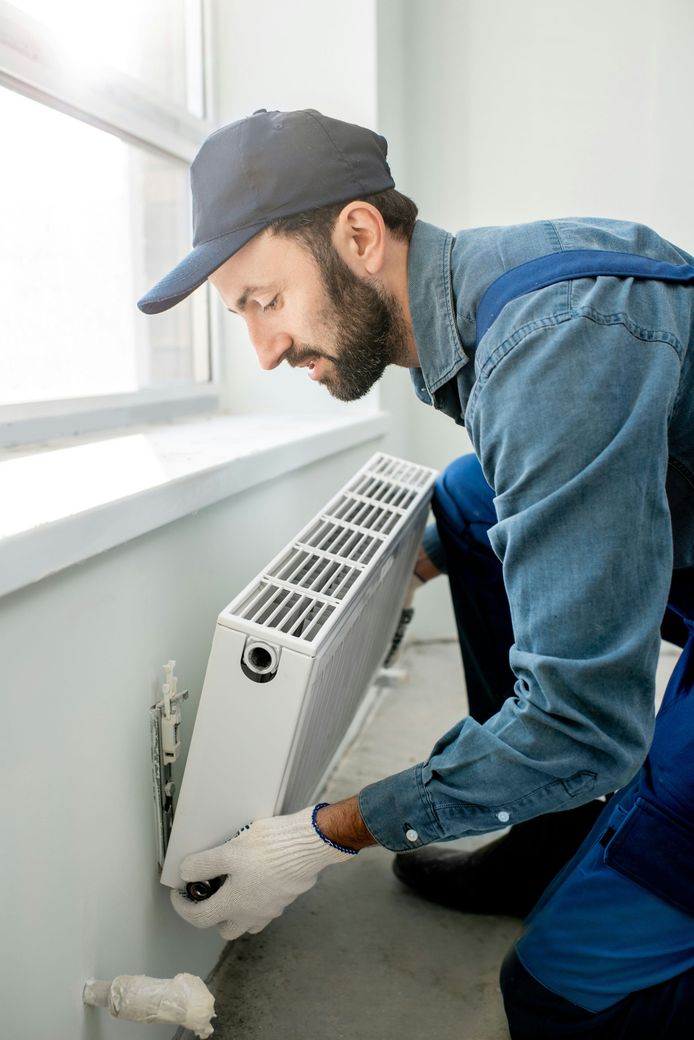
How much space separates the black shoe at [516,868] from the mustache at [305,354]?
2.57ft

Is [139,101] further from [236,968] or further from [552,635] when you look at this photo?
[236,968]

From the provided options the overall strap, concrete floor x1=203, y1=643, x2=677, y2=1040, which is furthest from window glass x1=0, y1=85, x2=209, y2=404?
concrete floor x1=203, y1=643, x2=677, y2=1040

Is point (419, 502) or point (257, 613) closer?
point (257, 613)

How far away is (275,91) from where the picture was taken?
1.86 meters

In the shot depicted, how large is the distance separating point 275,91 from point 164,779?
1.47 meters

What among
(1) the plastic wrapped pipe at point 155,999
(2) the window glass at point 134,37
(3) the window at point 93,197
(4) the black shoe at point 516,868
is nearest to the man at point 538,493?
(1) the plastic wrapped pipe at point 155,999

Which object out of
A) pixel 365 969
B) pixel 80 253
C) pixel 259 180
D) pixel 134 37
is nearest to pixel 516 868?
pixel 365 969

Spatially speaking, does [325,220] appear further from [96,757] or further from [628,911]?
[628,911]

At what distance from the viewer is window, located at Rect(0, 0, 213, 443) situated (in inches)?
47.1

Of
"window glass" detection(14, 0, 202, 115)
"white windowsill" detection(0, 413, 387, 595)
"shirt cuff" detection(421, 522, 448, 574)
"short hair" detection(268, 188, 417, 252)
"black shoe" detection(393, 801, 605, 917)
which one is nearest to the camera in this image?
"white windowsill" detection(0, 413, 387, 595)

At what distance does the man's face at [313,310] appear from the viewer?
960 mm

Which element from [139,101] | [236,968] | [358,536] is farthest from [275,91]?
[236,968]

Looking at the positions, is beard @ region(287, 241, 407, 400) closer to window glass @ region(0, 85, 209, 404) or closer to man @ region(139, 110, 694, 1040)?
man @ region(139, 110, 694, 1040)

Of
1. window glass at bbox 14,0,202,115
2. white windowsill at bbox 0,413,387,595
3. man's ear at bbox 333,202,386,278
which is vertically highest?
window glass at bbox 14,0,202,115
